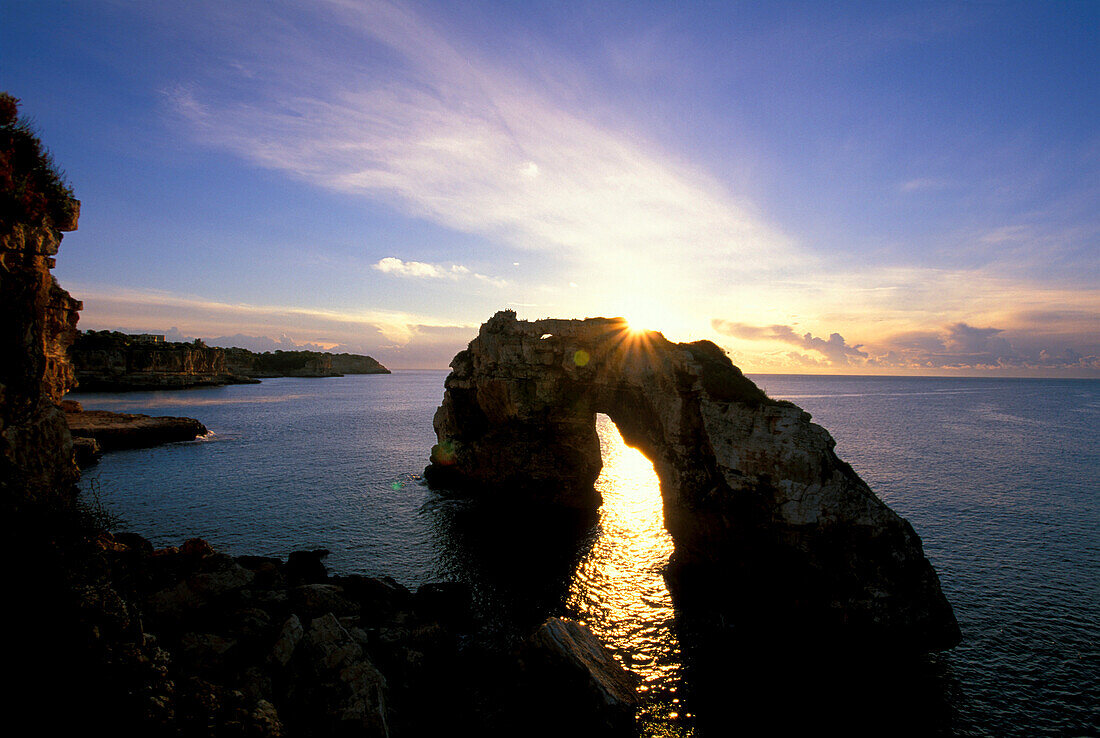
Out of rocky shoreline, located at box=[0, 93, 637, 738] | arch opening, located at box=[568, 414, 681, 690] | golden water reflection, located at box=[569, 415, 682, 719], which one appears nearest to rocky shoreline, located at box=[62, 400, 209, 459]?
rocky shoreline, located at box=[0, 93, 637, 738]

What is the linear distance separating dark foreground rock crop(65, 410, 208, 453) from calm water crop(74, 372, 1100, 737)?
5.49 meters

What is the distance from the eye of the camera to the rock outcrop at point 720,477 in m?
20.3

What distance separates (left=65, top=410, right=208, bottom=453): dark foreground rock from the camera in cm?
6075

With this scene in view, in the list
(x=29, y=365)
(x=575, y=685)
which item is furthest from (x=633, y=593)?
(x=29, y=365)

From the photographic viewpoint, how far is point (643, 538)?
33.6 meters

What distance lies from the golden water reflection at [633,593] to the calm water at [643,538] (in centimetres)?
11

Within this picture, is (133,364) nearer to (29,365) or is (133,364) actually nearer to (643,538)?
(29,365)

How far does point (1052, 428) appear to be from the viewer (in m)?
87.3

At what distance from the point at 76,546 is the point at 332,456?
164 feet

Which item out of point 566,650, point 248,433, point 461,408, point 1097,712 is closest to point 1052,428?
point 1097,712

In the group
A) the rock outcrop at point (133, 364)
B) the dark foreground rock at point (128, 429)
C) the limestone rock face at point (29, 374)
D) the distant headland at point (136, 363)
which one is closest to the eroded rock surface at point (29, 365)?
the limestone rock face at point (29, 374)

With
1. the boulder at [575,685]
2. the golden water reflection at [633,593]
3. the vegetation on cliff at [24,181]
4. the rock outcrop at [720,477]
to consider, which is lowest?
the golden water reflection at [633,593]

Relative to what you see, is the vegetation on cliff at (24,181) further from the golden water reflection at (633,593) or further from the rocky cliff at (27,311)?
the golden water reflection at (633,593)

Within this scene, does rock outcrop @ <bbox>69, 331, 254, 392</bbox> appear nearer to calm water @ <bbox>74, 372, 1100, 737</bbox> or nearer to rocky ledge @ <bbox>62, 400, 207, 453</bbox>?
rocky ledge @ <bbox>62, 400, 207, 453</bbox>
